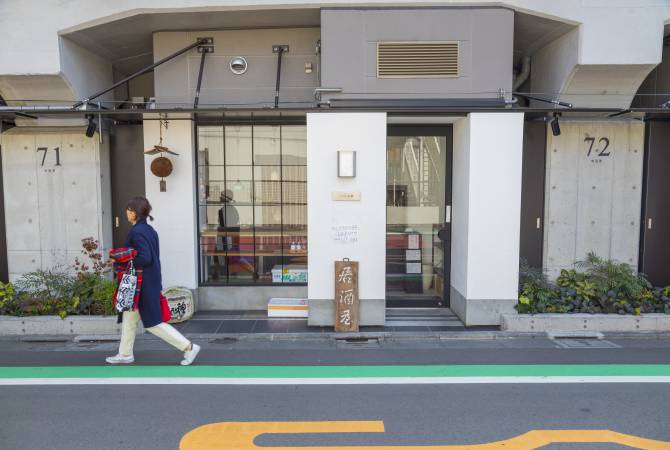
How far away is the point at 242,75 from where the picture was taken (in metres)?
7.95

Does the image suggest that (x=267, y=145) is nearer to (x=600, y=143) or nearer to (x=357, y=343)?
(x=357, y=343)

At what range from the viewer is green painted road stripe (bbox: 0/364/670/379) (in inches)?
211

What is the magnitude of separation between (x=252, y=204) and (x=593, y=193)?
610 cm

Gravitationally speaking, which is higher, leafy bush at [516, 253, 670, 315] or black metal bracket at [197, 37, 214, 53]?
black metal bracket at [197, 37, 214, 53]

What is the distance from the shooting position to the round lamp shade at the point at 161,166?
7688mm

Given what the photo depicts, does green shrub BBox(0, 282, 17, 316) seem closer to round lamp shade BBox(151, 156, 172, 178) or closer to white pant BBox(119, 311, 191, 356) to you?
white pant BBox(119, 311, 191, 356)

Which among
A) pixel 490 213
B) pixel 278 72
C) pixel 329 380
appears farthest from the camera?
pixel 278 72

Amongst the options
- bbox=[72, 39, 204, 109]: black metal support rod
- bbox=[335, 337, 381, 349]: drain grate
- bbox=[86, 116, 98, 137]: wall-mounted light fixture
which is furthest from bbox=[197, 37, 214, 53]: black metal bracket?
bbox=[335, 337, 381, 349]: drain grate

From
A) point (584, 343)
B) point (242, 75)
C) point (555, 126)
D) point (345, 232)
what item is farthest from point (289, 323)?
point (555, 126)

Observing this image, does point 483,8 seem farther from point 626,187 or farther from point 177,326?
point 177,326

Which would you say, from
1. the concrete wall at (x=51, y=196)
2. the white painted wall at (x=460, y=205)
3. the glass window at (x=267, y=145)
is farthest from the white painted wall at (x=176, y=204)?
the white painted wall at (x=460, y=205)

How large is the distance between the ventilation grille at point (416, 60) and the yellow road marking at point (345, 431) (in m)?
5.07

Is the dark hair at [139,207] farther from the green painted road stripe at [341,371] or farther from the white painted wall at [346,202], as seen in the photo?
the white painted wall at [346,202]

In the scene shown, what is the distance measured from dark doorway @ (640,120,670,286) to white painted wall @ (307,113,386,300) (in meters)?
4.83
